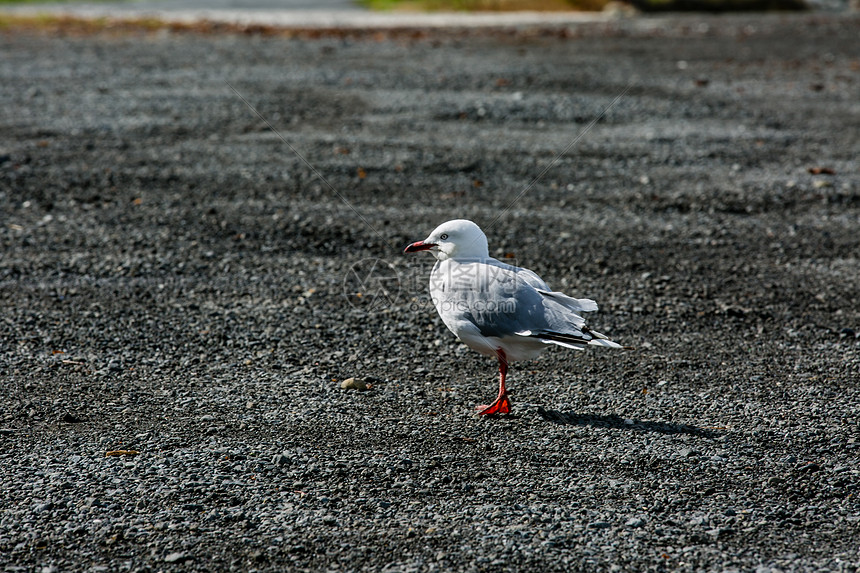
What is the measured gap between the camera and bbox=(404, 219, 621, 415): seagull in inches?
169

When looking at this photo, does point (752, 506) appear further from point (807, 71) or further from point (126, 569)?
point (807, 71)

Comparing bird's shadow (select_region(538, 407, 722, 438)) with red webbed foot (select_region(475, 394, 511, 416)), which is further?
red webbed foot (select_region(475, 394, 511, 416))

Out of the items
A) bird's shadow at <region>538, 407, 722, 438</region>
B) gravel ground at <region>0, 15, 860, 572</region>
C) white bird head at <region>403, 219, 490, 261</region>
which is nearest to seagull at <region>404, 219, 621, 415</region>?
white bird head at <region>403, 219, 490, 261</region>

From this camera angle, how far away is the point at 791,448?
4.20 m

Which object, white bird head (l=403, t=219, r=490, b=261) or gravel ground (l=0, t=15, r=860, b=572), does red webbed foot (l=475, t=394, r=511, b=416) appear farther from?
white bird head (l=403, t=219, r=490, b=261)

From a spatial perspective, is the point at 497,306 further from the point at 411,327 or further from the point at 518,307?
the point at 411,327

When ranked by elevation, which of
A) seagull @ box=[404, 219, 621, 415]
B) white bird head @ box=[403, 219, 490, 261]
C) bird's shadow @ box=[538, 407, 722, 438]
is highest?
white bird head @ box=[403, 219, 490, 261]

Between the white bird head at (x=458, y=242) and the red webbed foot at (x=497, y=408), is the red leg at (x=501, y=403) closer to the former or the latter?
the red webbed foot at (x=497, y=408)

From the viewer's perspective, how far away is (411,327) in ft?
18.5

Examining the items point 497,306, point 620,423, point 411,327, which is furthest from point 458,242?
point 620,423

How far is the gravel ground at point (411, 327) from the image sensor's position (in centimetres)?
359

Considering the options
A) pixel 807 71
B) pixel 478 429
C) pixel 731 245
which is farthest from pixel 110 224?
pixel 807 71

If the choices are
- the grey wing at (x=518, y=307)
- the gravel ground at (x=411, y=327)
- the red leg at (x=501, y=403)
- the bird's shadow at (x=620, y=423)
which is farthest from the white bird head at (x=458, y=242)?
the bird's shadow at (x=620, y=423)

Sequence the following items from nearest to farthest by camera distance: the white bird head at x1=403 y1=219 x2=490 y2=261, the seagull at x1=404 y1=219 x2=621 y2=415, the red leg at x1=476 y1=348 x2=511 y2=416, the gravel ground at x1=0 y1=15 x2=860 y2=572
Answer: the gravel ground at x1=0 y1=15 x2=860 y2=572 → the seagull at x1=404 y1=219 x2=621 y2=415 → the red leg at x1=476 y1=348 x2=511 y2=416 → the white bird head at x1=403 y1=219 x2=490 y2=261
